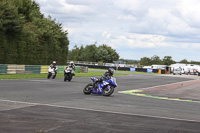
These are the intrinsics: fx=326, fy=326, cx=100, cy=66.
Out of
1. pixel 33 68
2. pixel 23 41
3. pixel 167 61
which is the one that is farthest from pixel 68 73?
pixel 167 61

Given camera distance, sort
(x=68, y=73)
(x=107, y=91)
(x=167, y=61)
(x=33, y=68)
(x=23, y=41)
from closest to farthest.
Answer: (x=107, y=91), (x=68, y=73), (x=33, y=68), (x=23, y=41), (x=167, y=61)

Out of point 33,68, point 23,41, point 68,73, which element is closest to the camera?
point 68,73

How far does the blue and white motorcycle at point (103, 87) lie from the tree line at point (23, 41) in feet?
66.3

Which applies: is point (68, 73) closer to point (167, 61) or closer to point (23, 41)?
point (23, 41)

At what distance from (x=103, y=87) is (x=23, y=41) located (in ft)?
78.8

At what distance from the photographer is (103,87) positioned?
15.2 meters

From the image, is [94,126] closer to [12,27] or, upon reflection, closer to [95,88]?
[95,88]

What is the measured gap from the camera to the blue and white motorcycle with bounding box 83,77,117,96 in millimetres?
15011

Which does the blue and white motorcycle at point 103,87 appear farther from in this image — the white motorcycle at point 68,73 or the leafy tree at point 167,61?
the leafy tree at point 167,61

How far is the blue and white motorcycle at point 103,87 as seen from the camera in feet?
49.2

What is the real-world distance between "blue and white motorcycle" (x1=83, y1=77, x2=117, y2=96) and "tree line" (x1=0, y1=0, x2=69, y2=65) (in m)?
20.2

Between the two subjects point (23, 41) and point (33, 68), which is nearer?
point (33, 68)

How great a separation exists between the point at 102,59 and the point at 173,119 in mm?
117671

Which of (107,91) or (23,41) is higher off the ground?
(23,41)
